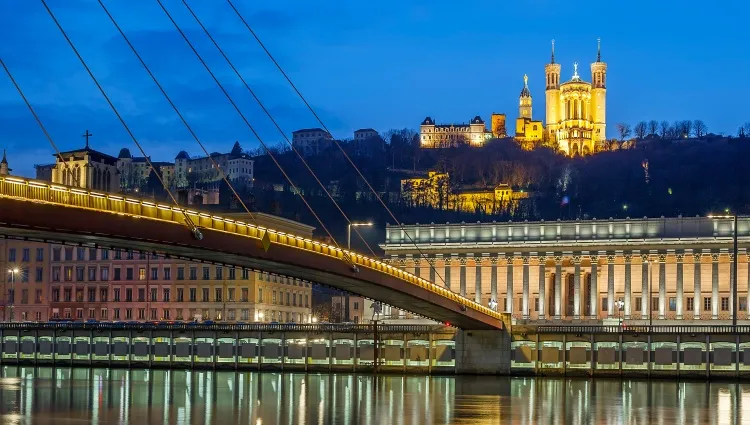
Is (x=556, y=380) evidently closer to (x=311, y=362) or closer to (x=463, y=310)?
(x=463, y=310)

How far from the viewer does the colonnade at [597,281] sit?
518 feet

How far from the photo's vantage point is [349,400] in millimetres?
79438

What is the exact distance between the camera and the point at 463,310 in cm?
10694

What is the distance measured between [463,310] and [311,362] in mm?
18194

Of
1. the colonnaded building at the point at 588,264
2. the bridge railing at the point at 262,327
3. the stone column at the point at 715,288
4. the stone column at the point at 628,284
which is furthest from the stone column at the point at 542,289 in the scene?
the bridge railing at the point at 262,327

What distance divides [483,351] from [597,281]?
5138 centimetres

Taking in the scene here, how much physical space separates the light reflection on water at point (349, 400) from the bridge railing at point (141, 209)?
28.8ft

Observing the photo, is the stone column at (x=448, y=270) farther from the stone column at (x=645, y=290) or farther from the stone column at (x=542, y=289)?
Result: the stone column at (x=645, y=290)

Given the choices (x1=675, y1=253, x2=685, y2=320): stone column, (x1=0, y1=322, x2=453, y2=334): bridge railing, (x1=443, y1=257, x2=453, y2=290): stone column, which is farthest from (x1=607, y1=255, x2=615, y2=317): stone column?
(x1=0, y1=322, x2=453, y2=334): bridge railing

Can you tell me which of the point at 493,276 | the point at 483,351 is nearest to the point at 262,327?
the point at 483,351

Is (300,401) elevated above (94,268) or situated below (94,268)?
below

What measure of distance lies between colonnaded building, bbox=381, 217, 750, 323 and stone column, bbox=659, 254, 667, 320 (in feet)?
0.37

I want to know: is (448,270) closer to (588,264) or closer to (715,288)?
(588,264)

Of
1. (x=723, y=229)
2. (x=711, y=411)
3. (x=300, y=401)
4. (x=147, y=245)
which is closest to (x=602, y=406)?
(x=711, y=411)
